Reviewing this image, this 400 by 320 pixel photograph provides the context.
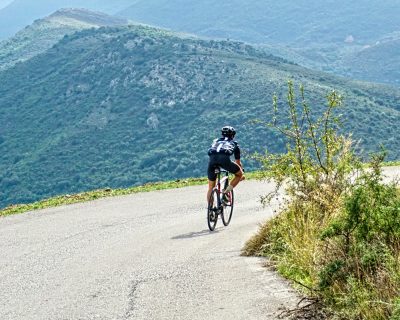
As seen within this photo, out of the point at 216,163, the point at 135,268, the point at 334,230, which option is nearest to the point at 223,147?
the point at 216,163

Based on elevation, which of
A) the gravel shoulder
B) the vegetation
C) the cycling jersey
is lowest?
the gravel shoulder

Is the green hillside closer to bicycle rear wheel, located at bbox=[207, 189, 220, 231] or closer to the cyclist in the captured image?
the cyclist

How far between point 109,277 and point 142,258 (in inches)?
52.8

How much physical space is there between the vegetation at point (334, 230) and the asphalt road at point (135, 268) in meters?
0.46

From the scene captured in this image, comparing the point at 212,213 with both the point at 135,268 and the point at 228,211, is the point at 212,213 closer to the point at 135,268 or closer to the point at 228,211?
the point at 228,211

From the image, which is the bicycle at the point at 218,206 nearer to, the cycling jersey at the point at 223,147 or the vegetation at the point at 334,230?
the cycling jersey at the point at 223,147

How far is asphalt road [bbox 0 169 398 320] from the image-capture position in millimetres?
7863

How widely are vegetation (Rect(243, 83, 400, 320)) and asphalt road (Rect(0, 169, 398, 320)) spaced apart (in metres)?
0.46

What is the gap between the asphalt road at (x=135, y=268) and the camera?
7.86m

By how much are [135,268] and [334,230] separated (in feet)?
12.5

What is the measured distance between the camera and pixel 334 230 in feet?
24.2

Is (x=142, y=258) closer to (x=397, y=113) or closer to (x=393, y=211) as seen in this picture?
(x=393, y=211)

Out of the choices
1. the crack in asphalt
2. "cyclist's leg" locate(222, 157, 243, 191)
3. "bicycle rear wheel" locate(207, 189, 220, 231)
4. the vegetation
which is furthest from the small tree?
"cyclist's leg" locate(222, 157, 243, 191)

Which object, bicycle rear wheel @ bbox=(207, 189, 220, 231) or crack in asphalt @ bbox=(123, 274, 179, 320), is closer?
crack in asphalt @ bbox=(123, 274, 179, 320)
